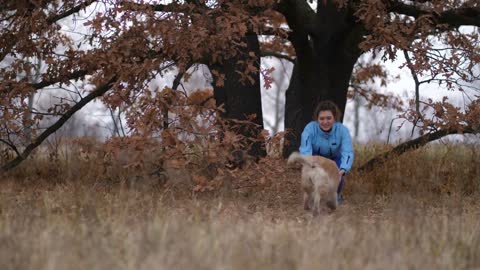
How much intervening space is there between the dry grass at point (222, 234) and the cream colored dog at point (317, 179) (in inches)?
7.8

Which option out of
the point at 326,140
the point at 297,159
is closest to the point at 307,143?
the point at 326,140

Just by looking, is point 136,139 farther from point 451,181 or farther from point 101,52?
point 451,181

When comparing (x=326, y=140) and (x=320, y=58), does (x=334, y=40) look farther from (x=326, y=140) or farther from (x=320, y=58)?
(x=326, y=140)

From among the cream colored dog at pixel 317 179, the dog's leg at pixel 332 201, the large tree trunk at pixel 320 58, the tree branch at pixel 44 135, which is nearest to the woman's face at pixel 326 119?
the cream colored dog at pixel 317 179

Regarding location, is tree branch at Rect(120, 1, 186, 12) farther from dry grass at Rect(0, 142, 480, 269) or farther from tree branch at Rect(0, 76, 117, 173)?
tree branch at Rect(0, 76, 117, 173)

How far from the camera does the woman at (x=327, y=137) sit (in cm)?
743

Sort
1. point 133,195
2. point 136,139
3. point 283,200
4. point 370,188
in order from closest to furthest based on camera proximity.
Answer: point 133,195, point 136,139, point 283,200, point 370,188

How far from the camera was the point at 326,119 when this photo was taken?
7.43 meters

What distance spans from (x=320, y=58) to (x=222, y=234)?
7.06m

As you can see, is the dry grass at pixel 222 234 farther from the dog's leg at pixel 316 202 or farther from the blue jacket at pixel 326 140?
the blue jacket at pixel 326 140

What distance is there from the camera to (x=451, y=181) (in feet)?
31.4

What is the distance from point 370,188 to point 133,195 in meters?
3.53

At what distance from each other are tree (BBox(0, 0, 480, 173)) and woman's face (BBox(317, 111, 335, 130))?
0.92 meters

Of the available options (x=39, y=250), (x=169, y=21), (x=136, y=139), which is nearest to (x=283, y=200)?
(x=136, y=139)
